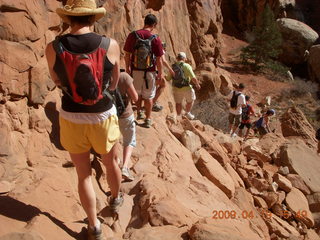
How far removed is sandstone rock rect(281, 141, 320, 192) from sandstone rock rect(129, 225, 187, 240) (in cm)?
406

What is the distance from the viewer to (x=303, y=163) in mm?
7137

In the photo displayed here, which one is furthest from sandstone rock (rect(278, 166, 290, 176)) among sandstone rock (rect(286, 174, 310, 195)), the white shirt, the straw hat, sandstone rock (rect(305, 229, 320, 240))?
the straw hat

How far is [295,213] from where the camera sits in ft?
19.1

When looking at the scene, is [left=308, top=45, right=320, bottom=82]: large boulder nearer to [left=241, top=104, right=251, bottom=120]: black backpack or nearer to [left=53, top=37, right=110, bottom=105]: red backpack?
[left=241, top=104, right=251, bottom=120]: black backpack

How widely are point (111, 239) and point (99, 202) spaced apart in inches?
21.9

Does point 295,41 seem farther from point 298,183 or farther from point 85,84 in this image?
point 85,84

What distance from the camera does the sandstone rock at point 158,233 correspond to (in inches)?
124

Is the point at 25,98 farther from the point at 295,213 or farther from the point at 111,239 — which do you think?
the point at 295,213

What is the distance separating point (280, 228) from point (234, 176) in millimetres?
1001

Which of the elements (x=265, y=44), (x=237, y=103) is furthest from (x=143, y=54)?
(x=265, y=44)

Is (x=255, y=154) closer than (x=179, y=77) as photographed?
No

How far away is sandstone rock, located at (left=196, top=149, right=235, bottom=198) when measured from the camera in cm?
516

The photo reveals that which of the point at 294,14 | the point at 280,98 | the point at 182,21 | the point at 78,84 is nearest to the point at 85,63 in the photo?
the point at 78,84
